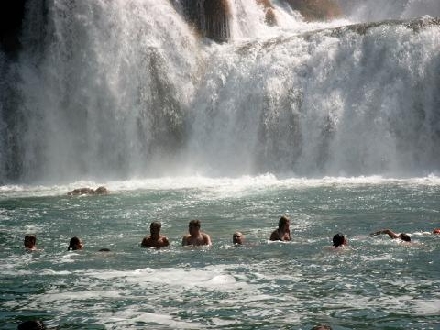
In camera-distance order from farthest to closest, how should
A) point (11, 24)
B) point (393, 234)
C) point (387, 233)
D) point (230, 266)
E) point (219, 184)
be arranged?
point (11, 24), point (219, 184), point (387, 233), point (393, 234), point (230, 266)

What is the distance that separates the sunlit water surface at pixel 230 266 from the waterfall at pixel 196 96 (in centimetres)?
809

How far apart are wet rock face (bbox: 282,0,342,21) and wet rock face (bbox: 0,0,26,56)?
67.7ft

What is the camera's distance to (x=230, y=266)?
47.8 feet

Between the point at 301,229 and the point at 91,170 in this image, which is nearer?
the point at 301,229

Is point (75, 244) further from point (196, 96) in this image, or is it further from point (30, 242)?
point (196, 96)

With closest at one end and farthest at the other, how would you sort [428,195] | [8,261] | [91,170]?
[8,261] → [428,195] → [91,170]

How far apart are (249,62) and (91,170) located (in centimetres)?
970

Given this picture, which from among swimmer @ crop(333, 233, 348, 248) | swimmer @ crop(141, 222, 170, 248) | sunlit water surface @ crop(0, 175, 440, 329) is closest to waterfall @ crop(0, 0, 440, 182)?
sunlit water surface @ crop(0, 175, 440, 329)

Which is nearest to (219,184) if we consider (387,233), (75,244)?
(387,233)

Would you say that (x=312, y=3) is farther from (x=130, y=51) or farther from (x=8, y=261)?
(x=8, y=261)

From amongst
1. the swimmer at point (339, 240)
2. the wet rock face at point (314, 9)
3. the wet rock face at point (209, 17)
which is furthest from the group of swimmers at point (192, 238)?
the wet rock face at point (314, 9)

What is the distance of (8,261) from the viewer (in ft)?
52.4

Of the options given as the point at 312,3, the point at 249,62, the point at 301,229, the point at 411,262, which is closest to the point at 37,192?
the point at 249,62

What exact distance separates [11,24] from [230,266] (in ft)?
96.2
